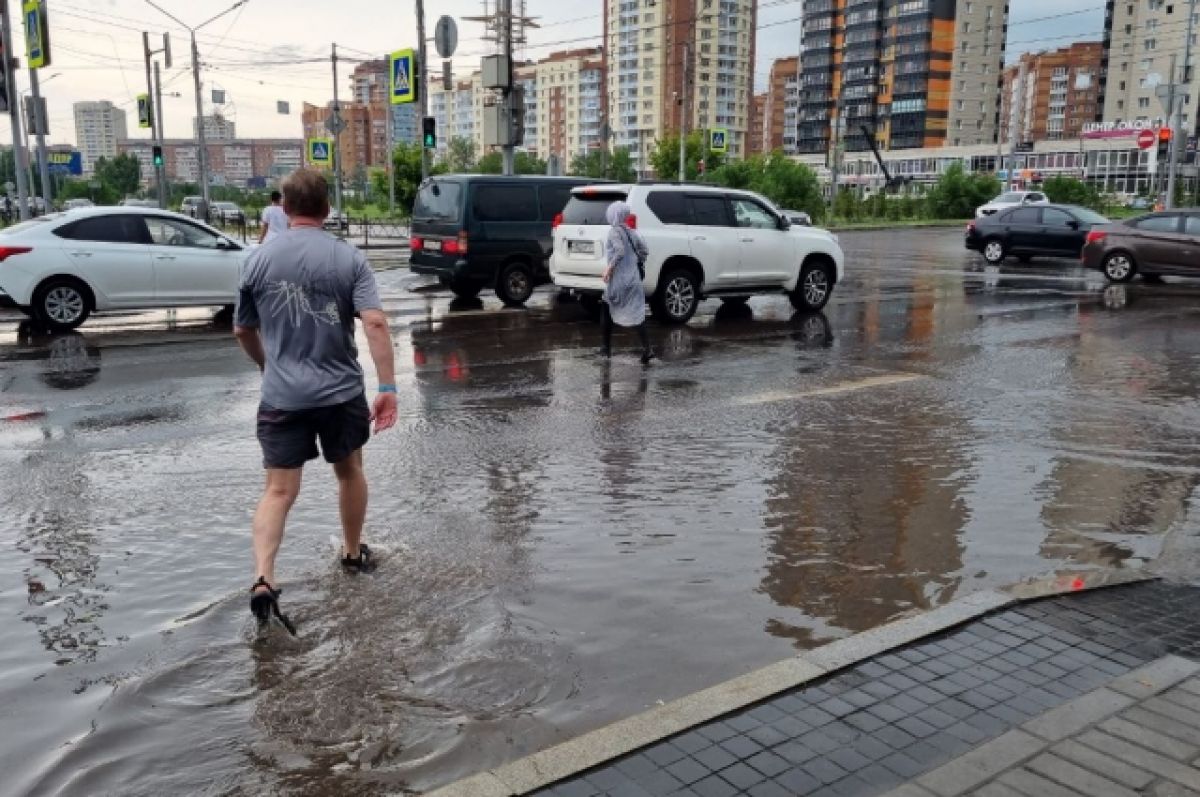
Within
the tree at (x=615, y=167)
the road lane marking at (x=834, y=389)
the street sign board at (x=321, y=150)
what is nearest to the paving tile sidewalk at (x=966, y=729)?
the road lane marking at (x=834, y=389)

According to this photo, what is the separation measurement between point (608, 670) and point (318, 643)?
3.91 ft

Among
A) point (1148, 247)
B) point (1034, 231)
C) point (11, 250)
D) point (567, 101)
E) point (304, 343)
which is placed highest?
point (567, 101)

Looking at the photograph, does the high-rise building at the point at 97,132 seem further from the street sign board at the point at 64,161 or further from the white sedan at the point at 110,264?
the white sedan at the point at 110,264

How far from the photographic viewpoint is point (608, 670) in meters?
4.11

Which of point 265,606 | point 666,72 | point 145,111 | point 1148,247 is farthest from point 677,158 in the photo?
point 666,72

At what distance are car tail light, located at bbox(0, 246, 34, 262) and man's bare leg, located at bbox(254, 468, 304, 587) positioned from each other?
33.7ft

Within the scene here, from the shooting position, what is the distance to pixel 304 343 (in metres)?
4.55

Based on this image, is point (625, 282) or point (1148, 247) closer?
point (625, 282)

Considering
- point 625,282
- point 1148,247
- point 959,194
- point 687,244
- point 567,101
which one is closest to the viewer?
point 625,282

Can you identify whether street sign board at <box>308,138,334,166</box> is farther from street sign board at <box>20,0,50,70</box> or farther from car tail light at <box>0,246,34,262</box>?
car tail light at <box>0,246,34,262</box>

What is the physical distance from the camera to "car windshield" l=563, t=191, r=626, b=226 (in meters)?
14.0

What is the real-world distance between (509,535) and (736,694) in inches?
86.6

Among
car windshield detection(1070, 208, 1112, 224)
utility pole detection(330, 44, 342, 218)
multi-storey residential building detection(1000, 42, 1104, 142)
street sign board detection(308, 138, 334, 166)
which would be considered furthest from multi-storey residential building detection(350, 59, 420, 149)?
multi-storey residential building detection(1000, 42, 1104, 142)

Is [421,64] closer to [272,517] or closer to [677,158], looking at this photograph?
[272,517]
